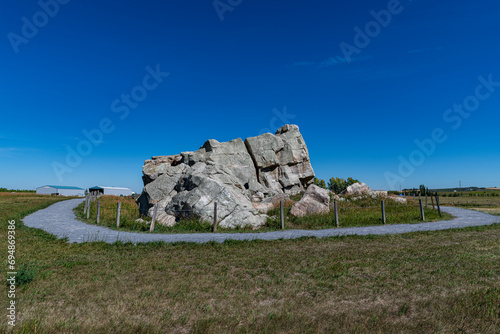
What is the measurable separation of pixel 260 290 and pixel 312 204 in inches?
675

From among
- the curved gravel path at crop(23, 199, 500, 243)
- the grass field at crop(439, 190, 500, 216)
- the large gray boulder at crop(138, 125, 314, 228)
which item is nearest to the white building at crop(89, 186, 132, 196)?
the large gray boulder at crop(138, 125, 314, 228)

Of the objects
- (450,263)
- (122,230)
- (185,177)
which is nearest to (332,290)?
(450,263)

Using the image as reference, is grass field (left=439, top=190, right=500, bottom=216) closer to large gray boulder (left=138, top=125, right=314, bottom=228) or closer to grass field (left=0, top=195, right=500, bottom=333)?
large gray boulder (left=138, top=125, right=314, bottom=228)

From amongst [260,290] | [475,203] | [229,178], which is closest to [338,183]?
[475,203]

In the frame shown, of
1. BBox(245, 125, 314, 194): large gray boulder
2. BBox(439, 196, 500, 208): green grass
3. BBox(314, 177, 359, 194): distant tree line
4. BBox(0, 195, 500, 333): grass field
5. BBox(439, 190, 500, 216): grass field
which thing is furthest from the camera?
BBox(314, 177, 359, 194): distant tree line

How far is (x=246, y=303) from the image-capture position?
557cm

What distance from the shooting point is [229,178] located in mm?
27438

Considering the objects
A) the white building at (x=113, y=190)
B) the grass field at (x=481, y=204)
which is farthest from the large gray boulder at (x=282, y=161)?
the white building at (x=113, y=190)

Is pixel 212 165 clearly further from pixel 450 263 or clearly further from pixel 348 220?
pixel 450 263

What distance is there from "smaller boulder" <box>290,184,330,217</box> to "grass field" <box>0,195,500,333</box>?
428 inches

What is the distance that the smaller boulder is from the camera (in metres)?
21.8

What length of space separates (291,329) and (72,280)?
5.69 metres

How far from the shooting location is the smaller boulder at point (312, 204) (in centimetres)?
2178

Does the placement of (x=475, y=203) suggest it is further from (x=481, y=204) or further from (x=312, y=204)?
(x=312, y=204)
